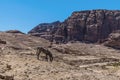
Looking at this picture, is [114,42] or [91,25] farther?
[91,25]

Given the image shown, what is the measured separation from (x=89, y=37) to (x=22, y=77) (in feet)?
419

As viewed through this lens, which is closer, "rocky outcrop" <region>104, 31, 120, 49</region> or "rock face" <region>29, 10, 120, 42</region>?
"rocky outcrop" <region>104, 31, 120, 49</region>

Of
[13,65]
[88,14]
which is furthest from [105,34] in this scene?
[13,65]

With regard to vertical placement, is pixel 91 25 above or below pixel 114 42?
above

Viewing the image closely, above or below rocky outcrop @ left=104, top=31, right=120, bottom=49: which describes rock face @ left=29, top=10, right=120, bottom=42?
above

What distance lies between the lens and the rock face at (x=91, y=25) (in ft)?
485

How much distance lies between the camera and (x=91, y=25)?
497 ft

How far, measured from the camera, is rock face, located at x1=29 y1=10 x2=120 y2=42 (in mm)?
147875

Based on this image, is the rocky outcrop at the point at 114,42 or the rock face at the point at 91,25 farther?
the rock face at the point at 91,25

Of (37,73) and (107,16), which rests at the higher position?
(107,16)

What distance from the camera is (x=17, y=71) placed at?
848 inches

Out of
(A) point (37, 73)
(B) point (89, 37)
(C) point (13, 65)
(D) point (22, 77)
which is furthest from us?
(B) point (89, 37)

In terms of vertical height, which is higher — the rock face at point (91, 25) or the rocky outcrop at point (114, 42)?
the rock face at point (91, 25)

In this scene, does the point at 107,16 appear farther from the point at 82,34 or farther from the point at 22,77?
the point at 22,77
